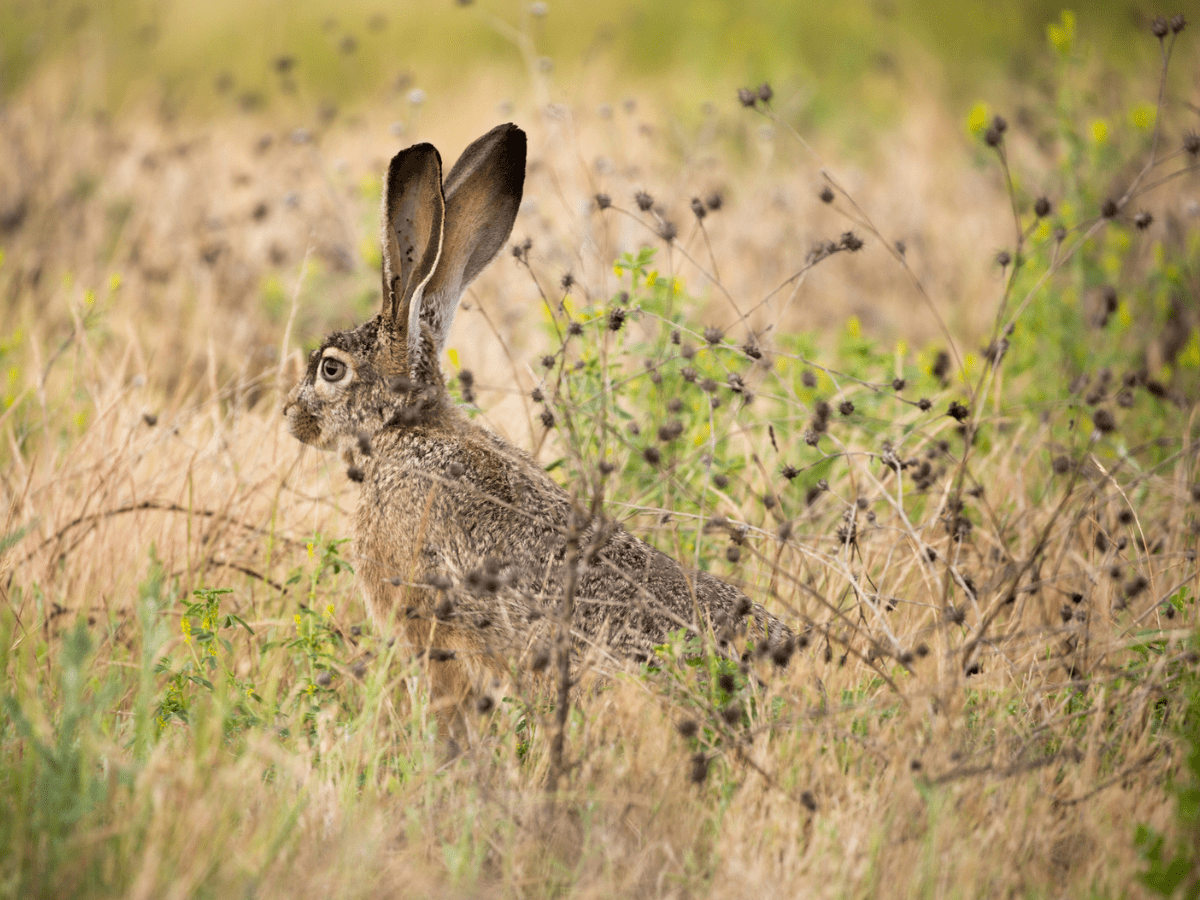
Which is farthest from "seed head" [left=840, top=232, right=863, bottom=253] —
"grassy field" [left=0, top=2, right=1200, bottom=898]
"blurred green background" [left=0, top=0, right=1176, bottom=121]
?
"blurred green background" [left=0, top=0, right=1176, bottom=121]

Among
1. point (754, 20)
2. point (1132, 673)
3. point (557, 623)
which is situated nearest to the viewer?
point (557, 623)

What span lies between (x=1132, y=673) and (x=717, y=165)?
7814 millimetres

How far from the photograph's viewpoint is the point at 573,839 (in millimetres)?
Result: 2992

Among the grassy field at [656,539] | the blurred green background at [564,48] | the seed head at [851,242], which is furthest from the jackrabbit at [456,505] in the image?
the blurred green background at [564,48]

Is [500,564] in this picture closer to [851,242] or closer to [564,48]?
[851,242]

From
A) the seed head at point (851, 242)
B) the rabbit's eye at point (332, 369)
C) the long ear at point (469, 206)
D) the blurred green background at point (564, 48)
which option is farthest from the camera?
the blurred green background at point (564, 48)

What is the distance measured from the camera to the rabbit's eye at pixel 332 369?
440 centimetres

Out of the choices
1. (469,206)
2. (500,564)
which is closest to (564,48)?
(469,206)

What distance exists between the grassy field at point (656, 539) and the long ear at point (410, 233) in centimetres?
57

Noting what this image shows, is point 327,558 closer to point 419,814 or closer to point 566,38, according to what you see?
point 419,814

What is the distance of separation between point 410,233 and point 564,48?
1125cm

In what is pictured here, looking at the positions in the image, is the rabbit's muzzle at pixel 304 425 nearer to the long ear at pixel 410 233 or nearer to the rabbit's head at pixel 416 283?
the rabbit's head at pixel 416 283

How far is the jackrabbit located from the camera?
3.55 metres

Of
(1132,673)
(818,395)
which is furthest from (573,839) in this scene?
(818,395)
